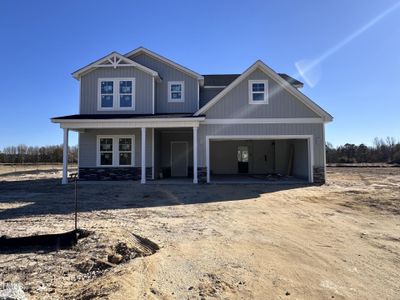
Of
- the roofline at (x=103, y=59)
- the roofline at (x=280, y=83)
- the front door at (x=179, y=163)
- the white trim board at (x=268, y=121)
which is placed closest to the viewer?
the roofline at (x=280, y=83)

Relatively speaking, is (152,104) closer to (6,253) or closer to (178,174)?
(178,174)

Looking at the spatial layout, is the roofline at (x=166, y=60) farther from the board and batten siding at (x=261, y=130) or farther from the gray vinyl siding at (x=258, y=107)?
the board and batten siding at (x=261, y=130)

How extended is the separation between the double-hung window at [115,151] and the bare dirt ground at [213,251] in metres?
7.01

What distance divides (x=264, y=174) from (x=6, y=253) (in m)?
18.2

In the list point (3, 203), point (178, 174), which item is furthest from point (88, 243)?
point (178, 174)

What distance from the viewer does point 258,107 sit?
53.2 ft

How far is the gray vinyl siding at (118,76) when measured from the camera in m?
17.6

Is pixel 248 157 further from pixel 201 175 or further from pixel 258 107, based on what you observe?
pixel 201 175

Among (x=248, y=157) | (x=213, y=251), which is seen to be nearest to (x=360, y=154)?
(x=248, y=157)

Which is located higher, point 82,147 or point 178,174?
point 82,147

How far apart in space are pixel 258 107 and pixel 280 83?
171 centimetres

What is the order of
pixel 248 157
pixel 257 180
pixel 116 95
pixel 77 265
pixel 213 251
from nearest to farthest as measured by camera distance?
pixel 77 265
pixel 213 251
pixel 257 180
pixel 116 95
pixel 248 157

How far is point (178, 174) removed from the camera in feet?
67.2

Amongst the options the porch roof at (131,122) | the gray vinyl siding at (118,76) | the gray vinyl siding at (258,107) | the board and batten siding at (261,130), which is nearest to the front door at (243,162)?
the board and batten siding at (261,130)
